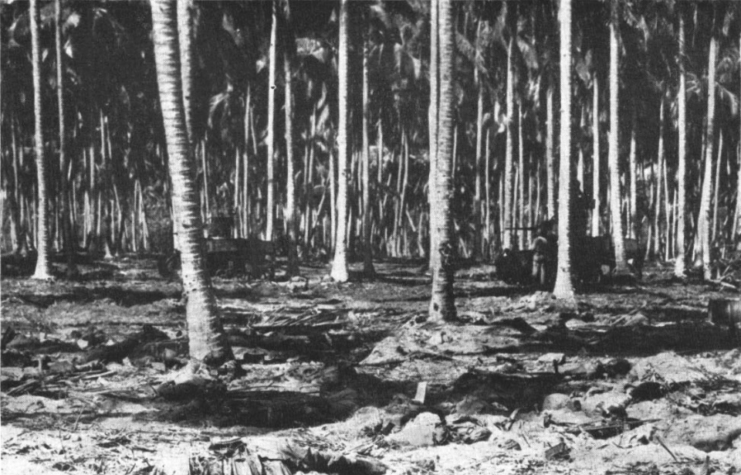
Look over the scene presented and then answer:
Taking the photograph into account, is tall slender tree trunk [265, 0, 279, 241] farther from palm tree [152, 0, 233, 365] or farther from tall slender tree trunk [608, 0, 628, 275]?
palm tree [152, 0, 233, 365]

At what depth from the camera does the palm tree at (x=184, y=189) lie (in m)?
9.68

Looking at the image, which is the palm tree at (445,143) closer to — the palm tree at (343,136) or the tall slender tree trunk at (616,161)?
the palm tree at (343,136)

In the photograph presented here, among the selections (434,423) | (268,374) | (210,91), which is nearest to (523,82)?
(210,91)

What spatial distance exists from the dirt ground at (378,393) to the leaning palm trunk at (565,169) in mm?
927

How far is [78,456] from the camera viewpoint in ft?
21.6

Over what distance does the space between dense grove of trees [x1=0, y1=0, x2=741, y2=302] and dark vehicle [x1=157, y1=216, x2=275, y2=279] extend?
1168mm

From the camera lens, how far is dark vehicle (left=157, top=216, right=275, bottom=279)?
22.6 m

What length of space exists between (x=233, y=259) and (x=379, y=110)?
1825 centimetres

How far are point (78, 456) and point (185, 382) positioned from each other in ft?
7.67

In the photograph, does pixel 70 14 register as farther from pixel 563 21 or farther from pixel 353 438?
pixel 353 438

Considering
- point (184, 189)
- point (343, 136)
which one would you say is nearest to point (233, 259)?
point (343, 136)

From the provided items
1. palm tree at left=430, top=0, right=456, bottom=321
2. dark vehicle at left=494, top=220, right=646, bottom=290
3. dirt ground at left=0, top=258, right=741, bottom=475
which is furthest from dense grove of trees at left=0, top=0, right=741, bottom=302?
dirt ground at left=0, top=258, right=741, bottom=475

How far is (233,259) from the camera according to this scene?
2286 cm

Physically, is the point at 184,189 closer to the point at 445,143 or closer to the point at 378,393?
the point at 378,393
